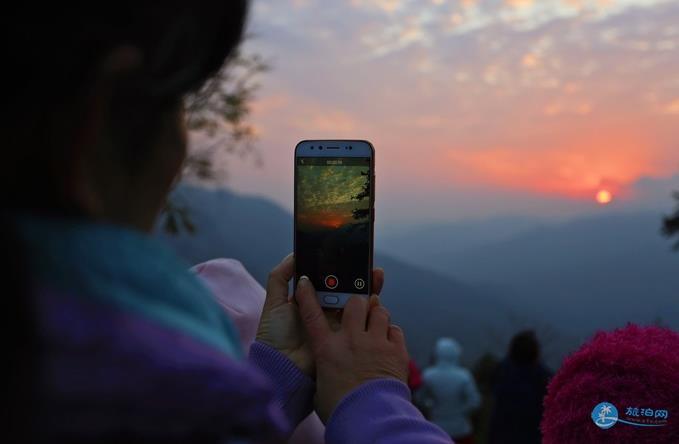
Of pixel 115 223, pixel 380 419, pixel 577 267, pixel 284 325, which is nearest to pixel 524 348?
pixel 284 325

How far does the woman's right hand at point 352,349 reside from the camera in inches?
45.0

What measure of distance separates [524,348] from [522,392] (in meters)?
0.42

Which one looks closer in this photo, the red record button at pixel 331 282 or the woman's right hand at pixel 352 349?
the woman's right hand at pixel 352 349

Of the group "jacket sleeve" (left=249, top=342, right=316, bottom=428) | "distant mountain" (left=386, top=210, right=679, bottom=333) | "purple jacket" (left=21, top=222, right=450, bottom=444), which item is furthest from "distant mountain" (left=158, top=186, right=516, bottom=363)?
"purple jacket" (left=21, top=222, right=450, bottom=444)

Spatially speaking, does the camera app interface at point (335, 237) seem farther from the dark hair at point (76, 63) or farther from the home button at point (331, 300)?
the dark hair at point (76, 63)

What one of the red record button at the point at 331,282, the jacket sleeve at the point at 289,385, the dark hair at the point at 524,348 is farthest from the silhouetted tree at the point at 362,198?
the dark hair at the point at 524,348

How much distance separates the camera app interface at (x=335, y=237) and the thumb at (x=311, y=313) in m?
0.12

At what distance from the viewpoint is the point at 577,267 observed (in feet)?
421

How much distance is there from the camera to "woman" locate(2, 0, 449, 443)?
0.55 meters

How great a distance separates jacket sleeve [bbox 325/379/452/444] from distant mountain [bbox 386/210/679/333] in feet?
226

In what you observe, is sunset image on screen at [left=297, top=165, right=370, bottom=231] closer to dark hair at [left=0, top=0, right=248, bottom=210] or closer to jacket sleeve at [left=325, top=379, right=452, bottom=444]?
jacket sleeve at [left=325, top=379, right=452, bottom=444]

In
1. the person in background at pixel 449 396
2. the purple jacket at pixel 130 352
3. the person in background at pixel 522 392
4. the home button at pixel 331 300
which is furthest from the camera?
the person in background at pixel 449 396

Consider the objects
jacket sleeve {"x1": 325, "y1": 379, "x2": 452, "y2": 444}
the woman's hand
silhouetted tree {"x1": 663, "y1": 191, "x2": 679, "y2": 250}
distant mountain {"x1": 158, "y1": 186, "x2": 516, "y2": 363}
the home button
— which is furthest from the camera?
distant mountain {"x1": 158, "y1": 186, "x2": 516, "y2": 363}

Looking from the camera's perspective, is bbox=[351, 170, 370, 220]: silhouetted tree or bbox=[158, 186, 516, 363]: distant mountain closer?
bbox=[351, 170, 370, 220]: silhouetted tree
